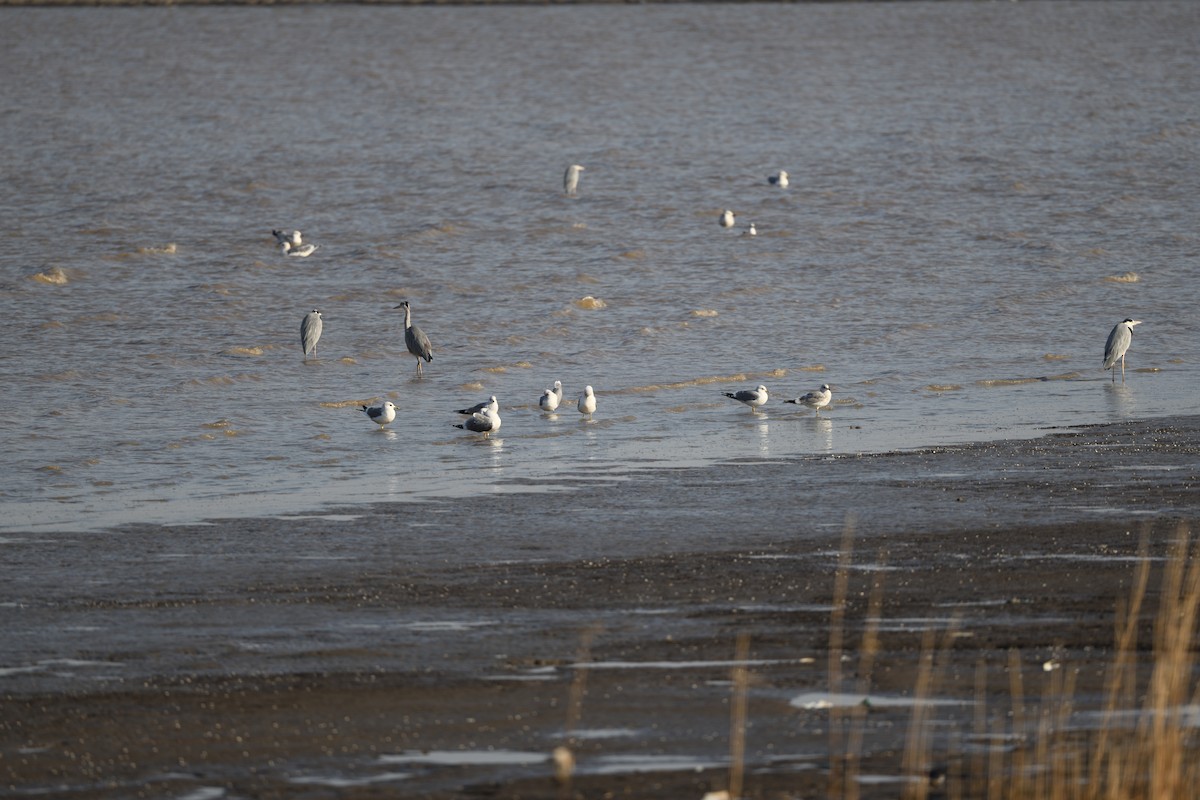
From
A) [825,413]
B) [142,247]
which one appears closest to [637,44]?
[142,247]

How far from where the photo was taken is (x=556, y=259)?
24203 mm

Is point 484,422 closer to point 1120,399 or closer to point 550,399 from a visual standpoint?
point 550,399

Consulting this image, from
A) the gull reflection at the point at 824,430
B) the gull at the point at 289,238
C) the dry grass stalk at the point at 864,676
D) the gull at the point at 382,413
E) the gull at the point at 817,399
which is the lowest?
the dry grass stalk at the point at 864,676

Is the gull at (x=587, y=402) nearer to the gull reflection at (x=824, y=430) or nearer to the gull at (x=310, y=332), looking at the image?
the gull reflection at (x=824, y=430)

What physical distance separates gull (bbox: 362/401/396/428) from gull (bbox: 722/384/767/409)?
2625mm

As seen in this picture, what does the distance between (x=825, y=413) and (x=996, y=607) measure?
251 inches

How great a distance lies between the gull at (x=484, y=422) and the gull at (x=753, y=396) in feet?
6.63

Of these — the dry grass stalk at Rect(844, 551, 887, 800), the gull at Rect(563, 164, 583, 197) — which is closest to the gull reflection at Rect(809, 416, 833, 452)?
the dry grass stalk at Rect(844, 551, 887, 800)

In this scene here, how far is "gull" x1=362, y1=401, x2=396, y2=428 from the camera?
1372 centimetres

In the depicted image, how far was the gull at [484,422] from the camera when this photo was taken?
43.6 feet

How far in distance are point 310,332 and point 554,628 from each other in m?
10.5

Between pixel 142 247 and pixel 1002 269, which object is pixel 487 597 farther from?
pixel 142 247

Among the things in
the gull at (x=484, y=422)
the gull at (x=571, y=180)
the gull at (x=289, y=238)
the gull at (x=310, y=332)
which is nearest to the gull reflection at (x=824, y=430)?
the gull at (x=484, y=422)

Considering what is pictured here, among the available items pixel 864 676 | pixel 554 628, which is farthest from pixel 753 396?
pixel 864 676
